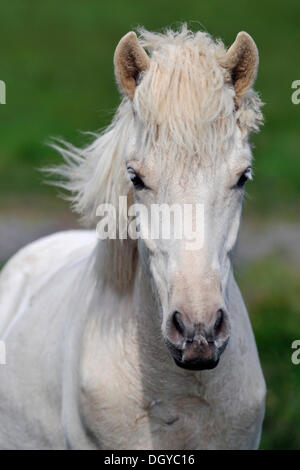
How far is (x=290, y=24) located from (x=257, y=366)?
17844mm

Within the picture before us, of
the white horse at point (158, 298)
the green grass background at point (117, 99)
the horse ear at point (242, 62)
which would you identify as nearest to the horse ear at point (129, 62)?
the white horse at point (158, 298)

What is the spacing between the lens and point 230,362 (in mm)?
3656

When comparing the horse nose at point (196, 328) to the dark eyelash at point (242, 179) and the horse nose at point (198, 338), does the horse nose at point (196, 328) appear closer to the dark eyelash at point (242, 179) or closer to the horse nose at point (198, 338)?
the horse nose at point (198, 338)

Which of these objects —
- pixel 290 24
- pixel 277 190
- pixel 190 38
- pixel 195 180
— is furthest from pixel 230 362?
pixel 290 24

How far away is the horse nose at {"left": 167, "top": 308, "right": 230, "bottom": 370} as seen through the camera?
2.96m

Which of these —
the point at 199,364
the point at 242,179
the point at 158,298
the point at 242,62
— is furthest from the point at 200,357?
the point at 242,62

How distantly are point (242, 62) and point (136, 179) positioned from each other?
589mm

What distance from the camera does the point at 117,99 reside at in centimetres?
1667

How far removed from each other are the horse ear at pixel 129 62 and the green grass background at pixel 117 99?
314cm

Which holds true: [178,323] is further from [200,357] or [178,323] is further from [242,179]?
[242,179]

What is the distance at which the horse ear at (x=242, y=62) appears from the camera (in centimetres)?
334

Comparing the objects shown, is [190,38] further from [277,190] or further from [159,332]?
[277,190]

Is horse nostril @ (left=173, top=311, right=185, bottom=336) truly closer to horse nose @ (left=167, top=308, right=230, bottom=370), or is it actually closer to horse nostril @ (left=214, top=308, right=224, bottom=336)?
horse nose @ (left=167, top=308, right=230, bottom=370)

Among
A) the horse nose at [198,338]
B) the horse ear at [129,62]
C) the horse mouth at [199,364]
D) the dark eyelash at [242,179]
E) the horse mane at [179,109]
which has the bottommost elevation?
the horse mouth at [199,364]
